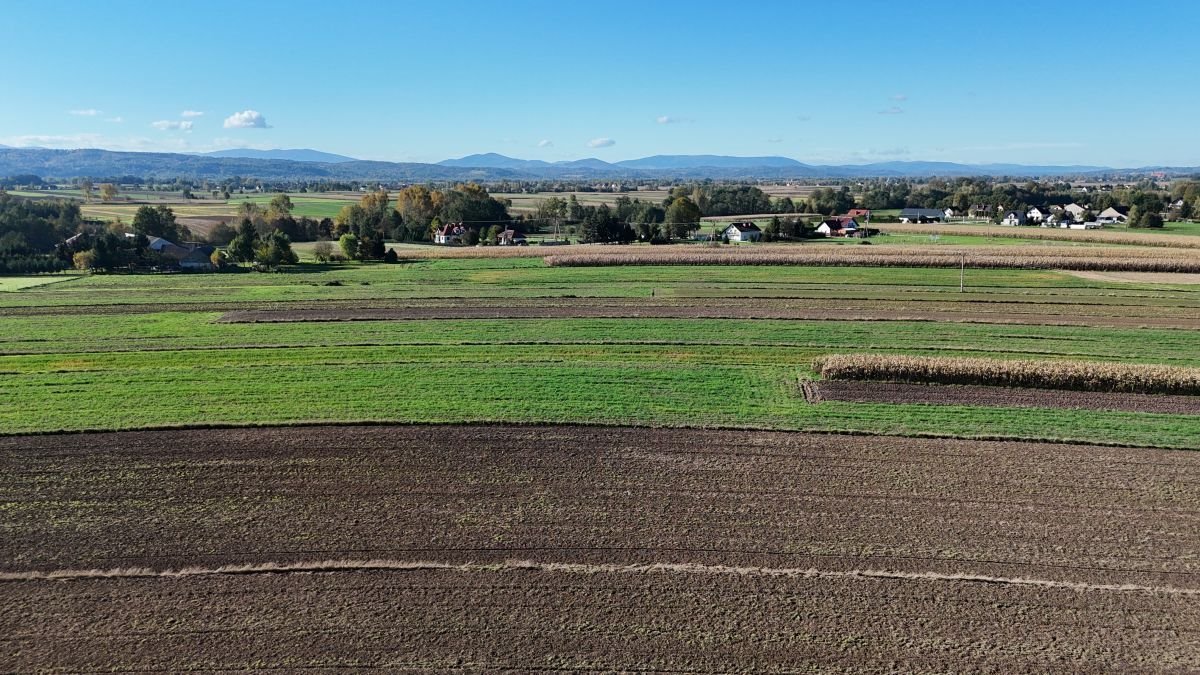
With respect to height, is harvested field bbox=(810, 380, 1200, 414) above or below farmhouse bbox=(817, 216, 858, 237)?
below

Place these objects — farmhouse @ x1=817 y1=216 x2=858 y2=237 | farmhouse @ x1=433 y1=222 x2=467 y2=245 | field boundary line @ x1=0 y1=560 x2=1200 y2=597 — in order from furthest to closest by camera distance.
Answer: farmhouse @ x1=817 y1=216 x2=858 y2=237 → farmhouse @ x1=433 y1=222 x2=467 y2=245 → field boundary line @ x1=0 y1=560 x2=1200 y2=597

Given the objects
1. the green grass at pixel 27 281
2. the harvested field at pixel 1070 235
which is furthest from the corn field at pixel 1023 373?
the harvested field at pixel 1070 235

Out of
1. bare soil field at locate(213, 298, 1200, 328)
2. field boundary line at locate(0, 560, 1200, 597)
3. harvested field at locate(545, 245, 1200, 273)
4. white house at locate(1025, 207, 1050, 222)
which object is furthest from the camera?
white house at locate(1025, 207, 1050, 222)

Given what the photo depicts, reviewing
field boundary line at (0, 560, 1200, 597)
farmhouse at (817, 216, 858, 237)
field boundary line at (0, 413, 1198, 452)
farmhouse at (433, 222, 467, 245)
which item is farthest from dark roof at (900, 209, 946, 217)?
field boundary line at (0, 560, 1200, 597)

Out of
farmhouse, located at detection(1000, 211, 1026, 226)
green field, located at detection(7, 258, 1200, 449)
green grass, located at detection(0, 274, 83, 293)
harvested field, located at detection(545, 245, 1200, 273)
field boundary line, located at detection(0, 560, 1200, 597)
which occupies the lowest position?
field boundary line, located at detection(0, 560, 1200, 597)

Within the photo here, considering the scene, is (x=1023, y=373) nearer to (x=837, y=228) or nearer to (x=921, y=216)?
(x=837, y=228)

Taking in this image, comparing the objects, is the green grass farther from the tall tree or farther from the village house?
the village house

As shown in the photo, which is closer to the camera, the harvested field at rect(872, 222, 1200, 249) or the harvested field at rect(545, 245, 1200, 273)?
the harvested field at rect(545, 245, 1200, 273)
